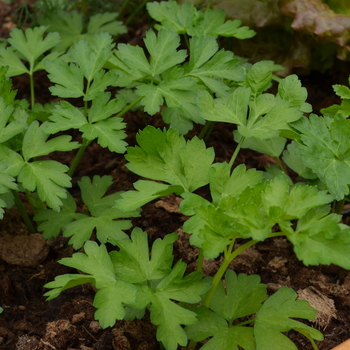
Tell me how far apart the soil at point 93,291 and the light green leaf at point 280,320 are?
188 mm

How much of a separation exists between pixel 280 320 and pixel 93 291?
60cm

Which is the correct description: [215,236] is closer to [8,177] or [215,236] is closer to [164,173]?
[164,173]

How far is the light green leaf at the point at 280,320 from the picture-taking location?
1.29m

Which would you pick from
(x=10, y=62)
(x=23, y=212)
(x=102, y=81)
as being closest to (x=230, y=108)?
(x=102, y=81)

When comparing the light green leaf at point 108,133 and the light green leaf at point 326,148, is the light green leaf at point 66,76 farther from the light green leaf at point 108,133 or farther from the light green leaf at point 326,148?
the light green leaf at point 326,148

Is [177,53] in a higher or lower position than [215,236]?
higher

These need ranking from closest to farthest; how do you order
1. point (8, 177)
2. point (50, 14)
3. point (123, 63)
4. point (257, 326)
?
point (257, 326), point (8, 177), point (123, 63), point (50, 14)

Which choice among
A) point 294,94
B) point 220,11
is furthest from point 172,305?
point 220,11

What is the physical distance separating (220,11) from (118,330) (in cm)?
123

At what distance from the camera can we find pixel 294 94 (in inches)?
58.7

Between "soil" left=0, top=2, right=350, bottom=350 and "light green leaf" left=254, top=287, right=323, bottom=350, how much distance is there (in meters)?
0.19

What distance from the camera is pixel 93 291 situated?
5.35ft

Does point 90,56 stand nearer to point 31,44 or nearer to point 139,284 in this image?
point 31,44

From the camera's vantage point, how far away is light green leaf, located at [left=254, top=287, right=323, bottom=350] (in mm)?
1288
